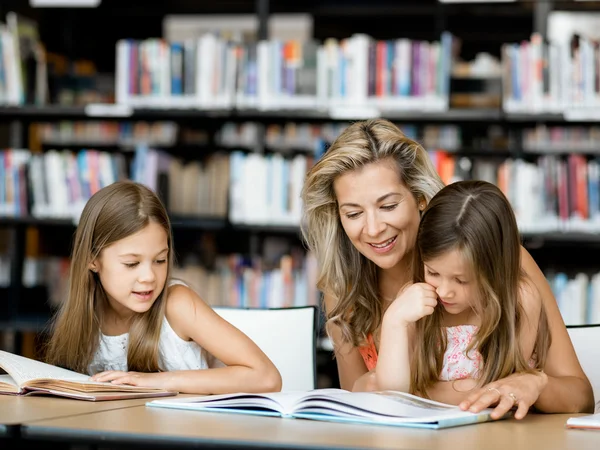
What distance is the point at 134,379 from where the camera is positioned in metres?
1.51

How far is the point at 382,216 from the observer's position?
1765 millimetres

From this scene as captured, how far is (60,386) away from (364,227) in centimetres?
66

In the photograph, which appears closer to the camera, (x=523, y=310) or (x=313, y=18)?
(x=523, y=310)

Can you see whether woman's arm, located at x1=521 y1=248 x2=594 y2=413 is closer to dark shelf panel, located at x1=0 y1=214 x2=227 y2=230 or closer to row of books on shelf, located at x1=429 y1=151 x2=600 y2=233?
row of books on shelf, located at x1=429 y1=151 x2=600 y2=233

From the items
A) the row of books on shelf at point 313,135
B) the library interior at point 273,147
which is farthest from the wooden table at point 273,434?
the row of books on shelf at point 313,135

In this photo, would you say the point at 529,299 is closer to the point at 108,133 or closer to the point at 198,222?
the point at 198,222

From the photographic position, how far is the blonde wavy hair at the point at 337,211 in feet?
5.95

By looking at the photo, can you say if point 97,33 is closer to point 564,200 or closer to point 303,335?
point 564,200

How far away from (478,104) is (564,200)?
1.62 feet

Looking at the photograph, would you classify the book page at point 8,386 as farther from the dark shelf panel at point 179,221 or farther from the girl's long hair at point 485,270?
the dark shelf panel at point 179,221

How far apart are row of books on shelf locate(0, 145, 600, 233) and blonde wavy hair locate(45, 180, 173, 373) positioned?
1.68m

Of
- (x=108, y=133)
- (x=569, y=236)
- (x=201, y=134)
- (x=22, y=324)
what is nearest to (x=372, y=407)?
(x=569, y=236)

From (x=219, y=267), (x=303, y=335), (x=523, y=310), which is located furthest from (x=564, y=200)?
(x=523, y=310)

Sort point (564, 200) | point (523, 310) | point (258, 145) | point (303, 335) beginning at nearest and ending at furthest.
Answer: point (523, 310), point (303, 335), point (564, 200), point (258, 145)
